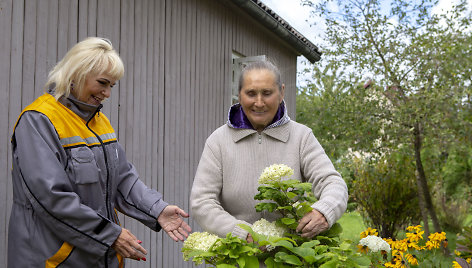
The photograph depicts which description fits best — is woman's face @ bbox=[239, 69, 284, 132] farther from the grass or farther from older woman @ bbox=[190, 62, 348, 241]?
the grass

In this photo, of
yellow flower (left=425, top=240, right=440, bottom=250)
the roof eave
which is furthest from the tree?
yellow flower (left=425, top=240, right=440, bottom=250)

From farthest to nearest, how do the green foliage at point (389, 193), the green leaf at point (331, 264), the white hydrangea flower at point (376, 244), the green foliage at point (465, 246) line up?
the green foliage at point (389, 193) < the green foliage at point (465, 246) < the white hydrangea flower at point (376, 244) < the green leaf at point (331, 264)

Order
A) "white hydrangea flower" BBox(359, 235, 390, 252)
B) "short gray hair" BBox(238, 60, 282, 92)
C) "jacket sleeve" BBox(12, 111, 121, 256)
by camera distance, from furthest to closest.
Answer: "white hydrangea flower" BBox(359, 235, 390, 252)
"short gray hair" BBox(238, 60, 282, 92)
"jacket sleeve" BBox(12, 111, 121, 256)

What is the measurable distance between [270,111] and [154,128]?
2832mm

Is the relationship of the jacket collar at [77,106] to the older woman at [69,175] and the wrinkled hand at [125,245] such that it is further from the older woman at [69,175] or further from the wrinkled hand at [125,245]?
the wrinkled hand at [125,245]

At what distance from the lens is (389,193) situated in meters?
9.27

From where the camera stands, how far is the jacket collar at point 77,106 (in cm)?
205

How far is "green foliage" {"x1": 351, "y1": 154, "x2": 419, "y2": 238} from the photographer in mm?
9266

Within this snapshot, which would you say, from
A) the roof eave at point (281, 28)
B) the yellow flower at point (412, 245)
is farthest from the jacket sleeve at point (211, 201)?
the roof eave at point (281, 28)

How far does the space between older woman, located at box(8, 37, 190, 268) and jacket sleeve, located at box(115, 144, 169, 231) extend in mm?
165

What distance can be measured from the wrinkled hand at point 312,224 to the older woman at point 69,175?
75 cm

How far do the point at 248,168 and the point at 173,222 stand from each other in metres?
0.59

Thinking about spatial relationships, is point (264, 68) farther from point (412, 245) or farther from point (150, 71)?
point (150, 71)

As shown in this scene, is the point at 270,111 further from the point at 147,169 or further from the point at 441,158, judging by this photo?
the point at 441,158
